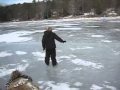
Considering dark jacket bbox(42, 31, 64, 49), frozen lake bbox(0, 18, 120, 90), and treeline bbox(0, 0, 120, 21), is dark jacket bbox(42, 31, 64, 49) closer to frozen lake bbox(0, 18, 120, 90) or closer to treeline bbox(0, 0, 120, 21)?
frozen lake bbox(0, 18, 120, 90)

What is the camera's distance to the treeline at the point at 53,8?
3351 inches

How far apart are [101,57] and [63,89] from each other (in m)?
5.12

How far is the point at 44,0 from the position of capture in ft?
346

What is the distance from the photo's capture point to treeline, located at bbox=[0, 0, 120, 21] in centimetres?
8511

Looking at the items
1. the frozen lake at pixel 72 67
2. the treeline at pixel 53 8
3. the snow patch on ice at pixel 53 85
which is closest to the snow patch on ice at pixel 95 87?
the frozen lake at pixel 72 67

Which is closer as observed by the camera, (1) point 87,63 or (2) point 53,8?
(1) point 87,63

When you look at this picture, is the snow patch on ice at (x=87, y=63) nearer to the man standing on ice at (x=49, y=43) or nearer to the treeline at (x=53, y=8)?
the man standing on ice at (x=49, y=43)

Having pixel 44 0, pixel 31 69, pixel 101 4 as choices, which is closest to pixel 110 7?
pixel 101 4

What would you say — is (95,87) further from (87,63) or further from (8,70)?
(8,70)

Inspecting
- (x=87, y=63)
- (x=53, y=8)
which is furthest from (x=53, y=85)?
(x=53, y=8)

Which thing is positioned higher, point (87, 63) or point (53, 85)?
point (53, 85)

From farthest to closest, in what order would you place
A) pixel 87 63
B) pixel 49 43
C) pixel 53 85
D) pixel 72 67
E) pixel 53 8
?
pixel 53 8, pixel 87 63, pixel 49 43, pixel 72 67, pixel 53 85

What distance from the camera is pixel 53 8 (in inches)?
3740

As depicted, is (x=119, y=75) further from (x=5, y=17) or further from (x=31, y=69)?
(x=5, y=17)
